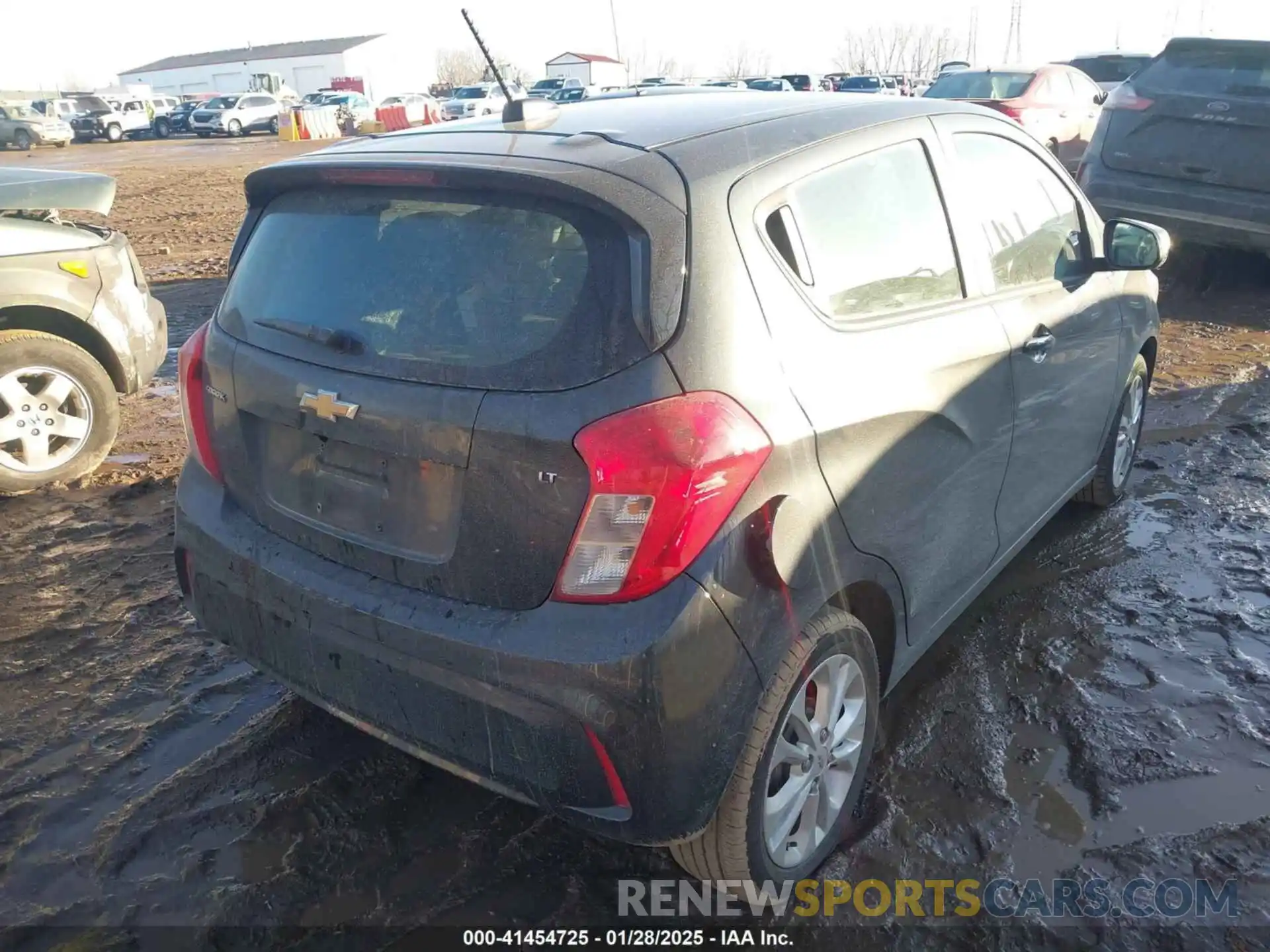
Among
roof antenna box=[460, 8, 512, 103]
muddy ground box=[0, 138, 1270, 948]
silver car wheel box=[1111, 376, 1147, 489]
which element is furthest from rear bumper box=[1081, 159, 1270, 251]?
roof antenna box=[460, 8, 512, 103]

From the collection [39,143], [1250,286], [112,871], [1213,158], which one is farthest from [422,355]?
[39,143]

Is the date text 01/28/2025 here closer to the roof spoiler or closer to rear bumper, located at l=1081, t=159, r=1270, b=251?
rear bumper, located at l=1081, t=159, r=1270, b=251

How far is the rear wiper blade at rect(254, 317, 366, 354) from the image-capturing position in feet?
7.53

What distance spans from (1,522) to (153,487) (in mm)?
658

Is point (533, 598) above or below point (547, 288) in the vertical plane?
below

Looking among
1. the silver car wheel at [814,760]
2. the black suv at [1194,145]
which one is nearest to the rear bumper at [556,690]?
the silver car wheel at [814,760]

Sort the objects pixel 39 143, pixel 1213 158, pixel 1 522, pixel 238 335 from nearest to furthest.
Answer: pixel 238 335 → pixel 1 522 → pixel 1213 158 → pixel 39 143

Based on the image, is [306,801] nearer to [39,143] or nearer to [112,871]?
[112,871]

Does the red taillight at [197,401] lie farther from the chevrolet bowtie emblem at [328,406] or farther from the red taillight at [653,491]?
the red taillight at [653,491]

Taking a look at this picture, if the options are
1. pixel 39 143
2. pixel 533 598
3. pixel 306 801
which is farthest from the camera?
pixel 39 143

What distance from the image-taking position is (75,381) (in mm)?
4867

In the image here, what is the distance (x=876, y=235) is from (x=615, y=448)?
1.10 meters

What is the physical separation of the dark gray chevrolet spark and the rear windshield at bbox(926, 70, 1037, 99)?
1151cm

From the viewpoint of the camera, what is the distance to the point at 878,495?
94.3 inches
